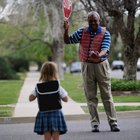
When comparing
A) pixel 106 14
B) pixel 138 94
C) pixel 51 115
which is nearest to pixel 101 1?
pixel 106 14

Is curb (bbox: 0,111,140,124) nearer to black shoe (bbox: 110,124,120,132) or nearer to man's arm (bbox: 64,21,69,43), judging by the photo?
black shoe (bbox: 110,124,120,132)

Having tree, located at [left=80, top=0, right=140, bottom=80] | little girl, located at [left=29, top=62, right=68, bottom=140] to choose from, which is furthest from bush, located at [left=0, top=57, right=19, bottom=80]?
little girl, located at [left=29, top=62, right=68, bottom=140]

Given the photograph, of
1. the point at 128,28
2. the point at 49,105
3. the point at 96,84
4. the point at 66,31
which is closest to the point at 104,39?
the point at 66,31

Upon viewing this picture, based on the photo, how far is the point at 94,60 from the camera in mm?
10102

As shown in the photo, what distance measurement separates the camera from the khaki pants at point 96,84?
1020cm

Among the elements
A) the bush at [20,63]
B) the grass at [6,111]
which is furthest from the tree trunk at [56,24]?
the bush at [20,63]

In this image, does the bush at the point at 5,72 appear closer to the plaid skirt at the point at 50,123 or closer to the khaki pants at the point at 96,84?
the khaki pants at the point at 96,84

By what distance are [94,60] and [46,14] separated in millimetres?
21086

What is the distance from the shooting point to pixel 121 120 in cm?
1259

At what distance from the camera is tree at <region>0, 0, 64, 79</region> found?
2689cm

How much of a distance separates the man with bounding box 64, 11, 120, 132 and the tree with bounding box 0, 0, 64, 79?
14.2m

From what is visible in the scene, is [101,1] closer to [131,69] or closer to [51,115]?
[131,69]

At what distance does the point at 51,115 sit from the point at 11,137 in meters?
2.31

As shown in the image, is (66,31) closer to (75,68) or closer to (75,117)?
(75,117)
